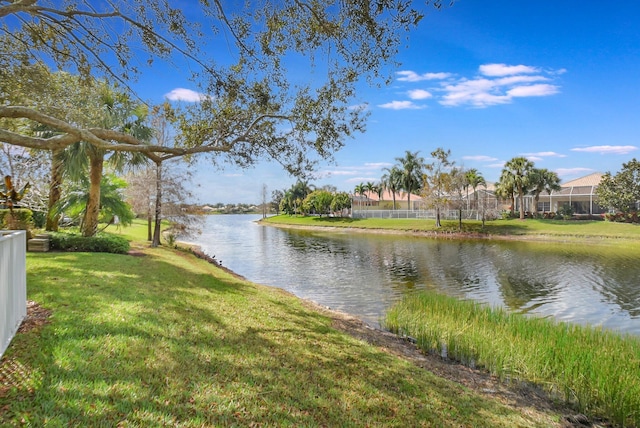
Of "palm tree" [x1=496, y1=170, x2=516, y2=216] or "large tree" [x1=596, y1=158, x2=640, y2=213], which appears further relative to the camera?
"palm tree" [x1=496, y1=170, x2=516, y2=216]

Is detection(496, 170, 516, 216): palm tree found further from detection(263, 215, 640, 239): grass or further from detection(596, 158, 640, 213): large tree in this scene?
detection(596, 158, 640, 213): large tree

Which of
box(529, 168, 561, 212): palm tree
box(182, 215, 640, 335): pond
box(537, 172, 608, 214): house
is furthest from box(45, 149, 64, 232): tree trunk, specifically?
box(537, 172, 608, 214): house

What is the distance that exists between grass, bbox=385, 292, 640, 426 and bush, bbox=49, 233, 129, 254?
40.9ft

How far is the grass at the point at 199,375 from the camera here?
404 centimetres

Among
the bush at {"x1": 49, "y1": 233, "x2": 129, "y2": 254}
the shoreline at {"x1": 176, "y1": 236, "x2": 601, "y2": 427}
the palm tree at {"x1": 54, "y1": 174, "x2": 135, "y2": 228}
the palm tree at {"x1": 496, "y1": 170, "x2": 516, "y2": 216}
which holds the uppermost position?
the palm tree at {"x1": 496, "y1": 170, "x2": 516, "y2": 216}

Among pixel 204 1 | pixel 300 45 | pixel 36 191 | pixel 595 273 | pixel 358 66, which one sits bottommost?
pixel 595 273

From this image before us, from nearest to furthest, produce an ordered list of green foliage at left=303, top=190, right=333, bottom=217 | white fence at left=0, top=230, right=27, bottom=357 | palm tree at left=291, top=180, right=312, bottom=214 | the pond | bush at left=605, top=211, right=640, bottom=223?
white fence at left=0, top=230, right=27, bottom=357 → the pond → bush at left=605, top=211, right=640, bottom=223 → green foliage at left=303, top=190, right=333, bottom=217 → palm tree at left=291, top=180, right=312, bottom=214

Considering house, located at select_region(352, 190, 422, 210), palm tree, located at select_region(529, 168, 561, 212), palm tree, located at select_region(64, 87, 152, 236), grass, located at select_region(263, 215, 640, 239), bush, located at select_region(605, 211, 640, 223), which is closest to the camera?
palm tree, located at select_region(64, 87, 152, 236)

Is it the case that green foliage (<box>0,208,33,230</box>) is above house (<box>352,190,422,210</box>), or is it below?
below

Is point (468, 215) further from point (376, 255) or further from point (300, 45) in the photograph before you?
point (300, 45)

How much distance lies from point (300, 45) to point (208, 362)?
712cm

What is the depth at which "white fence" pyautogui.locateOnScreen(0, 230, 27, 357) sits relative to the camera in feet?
15.0

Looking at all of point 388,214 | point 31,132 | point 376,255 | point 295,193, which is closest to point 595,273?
point 376,255

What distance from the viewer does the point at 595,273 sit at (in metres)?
22.1
